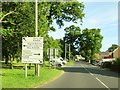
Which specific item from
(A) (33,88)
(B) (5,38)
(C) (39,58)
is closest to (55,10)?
(B) (5,38)

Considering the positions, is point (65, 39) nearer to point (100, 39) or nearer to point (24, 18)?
point (100, 39)

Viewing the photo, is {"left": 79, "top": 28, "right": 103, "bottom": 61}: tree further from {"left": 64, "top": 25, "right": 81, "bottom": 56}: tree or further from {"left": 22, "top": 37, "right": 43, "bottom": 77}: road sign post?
{"left": 22, "top": 37, "right": 43, "bottom": 77}: road sign post

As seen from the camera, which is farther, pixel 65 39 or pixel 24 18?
pixel 65 39

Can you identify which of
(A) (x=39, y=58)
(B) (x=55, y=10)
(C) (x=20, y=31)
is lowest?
(A) (x=39, y=58)

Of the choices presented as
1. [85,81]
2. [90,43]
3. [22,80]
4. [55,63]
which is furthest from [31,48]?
[90,43]

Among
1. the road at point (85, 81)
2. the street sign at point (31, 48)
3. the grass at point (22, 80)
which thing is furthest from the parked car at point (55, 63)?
the street sign at point (31, 48)

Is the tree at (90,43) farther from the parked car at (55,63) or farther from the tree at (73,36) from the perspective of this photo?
the parked car at (55,63)

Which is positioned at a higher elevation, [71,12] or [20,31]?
[71,12]

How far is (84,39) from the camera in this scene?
15238cm

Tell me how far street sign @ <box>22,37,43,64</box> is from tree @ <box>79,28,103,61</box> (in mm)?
118370

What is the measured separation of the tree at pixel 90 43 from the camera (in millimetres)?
146375

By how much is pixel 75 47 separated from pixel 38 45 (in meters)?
134

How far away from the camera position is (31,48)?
1037 inches

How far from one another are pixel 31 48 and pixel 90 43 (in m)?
124
